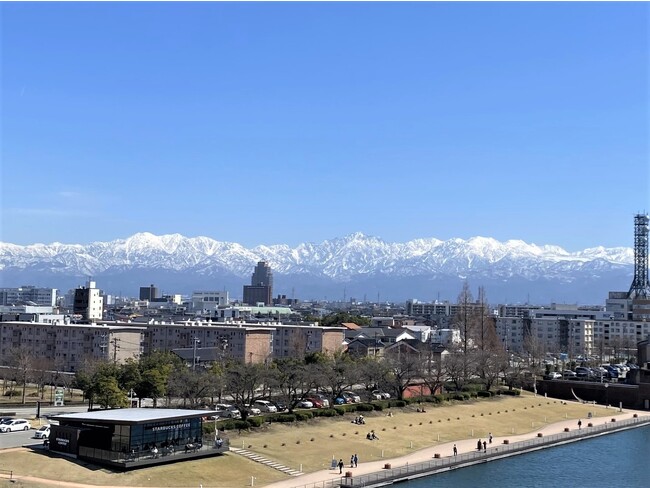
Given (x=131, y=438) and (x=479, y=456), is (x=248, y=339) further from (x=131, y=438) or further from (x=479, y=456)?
(x=131, y=438)

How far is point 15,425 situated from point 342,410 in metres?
20.2

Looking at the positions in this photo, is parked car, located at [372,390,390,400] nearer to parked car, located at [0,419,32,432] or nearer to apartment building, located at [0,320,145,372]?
apartment building, located at [0,320,145,372]

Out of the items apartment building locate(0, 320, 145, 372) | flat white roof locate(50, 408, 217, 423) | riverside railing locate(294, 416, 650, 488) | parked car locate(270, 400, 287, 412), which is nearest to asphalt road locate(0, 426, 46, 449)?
flat white roof locate(50, 408, 217, 423)

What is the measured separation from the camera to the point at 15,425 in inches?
1571

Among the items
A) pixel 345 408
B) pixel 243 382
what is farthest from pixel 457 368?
pixel 243 382

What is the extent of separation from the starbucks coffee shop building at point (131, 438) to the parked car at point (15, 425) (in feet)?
18.0

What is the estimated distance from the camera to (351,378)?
52188mm

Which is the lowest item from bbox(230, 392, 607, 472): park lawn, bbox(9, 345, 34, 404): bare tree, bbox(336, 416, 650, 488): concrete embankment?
bbox(336, 416, 650, 488): concrete embankment

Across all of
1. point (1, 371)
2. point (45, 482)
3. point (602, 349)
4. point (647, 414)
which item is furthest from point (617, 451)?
point (602, 349)

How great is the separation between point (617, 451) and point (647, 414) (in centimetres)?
1822

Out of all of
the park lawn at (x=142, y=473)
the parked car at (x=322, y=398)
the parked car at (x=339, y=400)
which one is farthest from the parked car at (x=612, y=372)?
the park lawn at (x=142, y=473)

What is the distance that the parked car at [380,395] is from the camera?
2304 inches

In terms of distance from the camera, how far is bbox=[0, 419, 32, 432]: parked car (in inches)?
1548

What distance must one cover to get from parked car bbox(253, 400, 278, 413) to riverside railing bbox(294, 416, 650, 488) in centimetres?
1227
